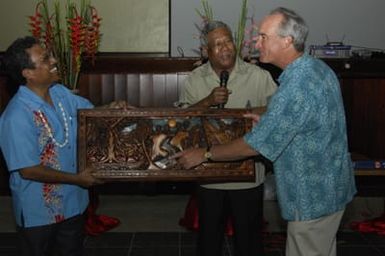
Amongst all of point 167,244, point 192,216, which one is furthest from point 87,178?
point 192,216

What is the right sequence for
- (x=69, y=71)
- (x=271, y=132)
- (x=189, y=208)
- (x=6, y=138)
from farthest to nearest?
(x=189, y=208), (x=69, y=71), (x=6, y=138), (x=271, y=132)

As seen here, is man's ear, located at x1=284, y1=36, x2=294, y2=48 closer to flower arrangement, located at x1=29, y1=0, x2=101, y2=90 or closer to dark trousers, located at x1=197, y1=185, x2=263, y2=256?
dark trousers, located at x1=197, y1=185, x2=263, y2=256

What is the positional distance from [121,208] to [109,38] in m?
1.58

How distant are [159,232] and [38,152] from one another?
2249mm

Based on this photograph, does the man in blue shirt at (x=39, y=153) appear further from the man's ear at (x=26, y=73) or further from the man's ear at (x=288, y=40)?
the man's ear at (x=288, y=40)

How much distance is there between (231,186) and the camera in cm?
279

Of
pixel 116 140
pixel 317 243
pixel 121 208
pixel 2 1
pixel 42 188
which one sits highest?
pixel 2 1

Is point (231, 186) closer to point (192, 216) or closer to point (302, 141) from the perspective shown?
point (302, 141)

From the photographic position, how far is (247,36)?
4961 mm

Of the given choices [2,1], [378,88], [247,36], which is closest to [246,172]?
[247,36]

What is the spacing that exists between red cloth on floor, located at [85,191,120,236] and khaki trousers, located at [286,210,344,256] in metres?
2.37

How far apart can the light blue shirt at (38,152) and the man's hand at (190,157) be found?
473mm

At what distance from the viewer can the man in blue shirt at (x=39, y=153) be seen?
2.30m

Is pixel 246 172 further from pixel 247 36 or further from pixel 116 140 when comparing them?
pixel 247 36
